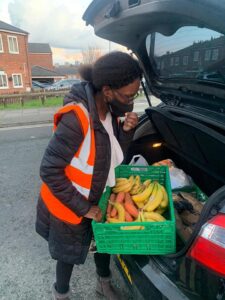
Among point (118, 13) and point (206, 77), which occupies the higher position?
point (118, 13)

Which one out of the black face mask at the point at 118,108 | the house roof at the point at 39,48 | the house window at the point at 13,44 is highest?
the house roof at the point at 39,48

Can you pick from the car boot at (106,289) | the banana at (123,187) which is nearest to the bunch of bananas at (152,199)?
the banana at (123,187)

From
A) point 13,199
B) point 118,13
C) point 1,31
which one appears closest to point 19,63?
point 1,31

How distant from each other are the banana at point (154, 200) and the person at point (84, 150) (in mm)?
280

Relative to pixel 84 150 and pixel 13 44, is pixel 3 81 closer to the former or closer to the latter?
pixel 13 44

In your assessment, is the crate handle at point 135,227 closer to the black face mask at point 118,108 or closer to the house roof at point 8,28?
the black face mask at point 118,108

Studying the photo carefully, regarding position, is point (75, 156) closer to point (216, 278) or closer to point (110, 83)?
point (110, 83)

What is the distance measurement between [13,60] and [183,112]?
32.2 metres

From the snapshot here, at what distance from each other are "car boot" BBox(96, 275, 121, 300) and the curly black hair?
4.90ft

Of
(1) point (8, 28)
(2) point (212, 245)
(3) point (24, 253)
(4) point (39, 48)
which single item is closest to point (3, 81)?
(1) point (8, 28)

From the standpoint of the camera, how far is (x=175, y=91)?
223 cm

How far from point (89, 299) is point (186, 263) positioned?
1224 mm

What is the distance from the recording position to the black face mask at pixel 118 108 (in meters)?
1.64

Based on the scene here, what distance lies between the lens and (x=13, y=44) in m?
30.6
